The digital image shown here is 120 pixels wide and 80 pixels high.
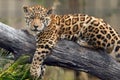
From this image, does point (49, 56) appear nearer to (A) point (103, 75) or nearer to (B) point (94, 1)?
(A) point (103, 75)

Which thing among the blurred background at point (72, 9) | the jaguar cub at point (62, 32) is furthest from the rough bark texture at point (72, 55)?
the blurred background at point (72, 9)

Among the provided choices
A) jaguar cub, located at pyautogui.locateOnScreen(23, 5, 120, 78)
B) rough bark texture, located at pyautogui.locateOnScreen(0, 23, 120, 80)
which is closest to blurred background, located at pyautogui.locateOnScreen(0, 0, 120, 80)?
jaguar cub, located at pyautogui.locateOnScreen(23, 5, 120, 78)

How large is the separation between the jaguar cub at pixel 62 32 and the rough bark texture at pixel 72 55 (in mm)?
71

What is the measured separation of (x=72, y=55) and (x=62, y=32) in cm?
30

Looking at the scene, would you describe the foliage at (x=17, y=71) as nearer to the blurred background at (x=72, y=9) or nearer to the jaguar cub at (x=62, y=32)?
the jaguar cub at (x=62, y=32)

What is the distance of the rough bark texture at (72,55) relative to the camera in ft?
22.2

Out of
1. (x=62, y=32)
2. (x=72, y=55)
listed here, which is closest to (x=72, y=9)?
(x=62, y=32)

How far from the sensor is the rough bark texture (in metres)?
6.77

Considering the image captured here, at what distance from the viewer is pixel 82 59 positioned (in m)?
6.87

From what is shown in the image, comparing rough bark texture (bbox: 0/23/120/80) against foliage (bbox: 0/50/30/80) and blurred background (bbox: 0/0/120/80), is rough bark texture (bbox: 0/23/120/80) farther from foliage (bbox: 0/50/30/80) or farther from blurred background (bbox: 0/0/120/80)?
blurred background (bbox: 0/0/120/80)

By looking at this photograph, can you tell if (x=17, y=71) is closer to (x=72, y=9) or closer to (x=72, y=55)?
(x=72, y=55)

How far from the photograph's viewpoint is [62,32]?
6926mm

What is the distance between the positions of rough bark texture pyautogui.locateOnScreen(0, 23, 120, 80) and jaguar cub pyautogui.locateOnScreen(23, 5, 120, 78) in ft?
0.23

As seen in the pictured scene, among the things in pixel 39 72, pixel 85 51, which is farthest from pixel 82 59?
pixel 39 72
